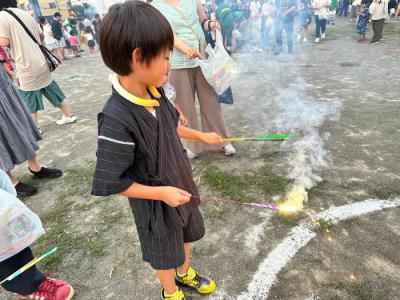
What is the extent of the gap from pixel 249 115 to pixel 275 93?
1.23 metres

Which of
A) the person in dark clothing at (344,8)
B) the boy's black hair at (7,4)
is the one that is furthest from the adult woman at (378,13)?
the boy's black hair at (7,4)

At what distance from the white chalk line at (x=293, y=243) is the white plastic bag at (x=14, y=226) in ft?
4.82

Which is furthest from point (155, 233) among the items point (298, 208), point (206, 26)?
point (206, 26)

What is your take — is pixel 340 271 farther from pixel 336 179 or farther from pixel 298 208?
pixel 336 179

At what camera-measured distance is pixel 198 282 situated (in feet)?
6.92

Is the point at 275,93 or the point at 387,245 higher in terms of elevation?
the point at 275,93

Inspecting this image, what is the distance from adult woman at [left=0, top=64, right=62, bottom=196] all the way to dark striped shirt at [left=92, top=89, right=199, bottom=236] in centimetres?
233

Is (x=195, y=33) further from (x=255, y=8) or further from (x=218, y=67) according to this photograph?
(x=255, y=8)

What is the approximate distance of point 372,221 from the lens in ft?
8.38

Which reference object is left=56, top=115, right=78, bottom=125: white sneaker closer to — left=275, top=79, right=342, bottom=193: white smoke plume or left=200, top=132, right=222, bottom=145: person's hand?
left=275, top=79, right=342, bottom=193: white smoke plume

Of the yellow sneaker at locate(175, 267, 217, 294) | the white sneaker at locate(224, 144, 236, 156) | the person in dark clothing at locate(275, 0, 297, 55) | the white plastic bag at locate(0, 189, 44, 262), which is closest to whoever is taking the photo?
the white plastic bag at locate(0, 189, 44, 262)

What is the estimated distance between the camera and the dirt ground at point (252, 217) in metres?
2.18

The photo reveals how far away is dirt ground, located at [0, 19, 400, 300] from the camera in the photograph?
2.18 m

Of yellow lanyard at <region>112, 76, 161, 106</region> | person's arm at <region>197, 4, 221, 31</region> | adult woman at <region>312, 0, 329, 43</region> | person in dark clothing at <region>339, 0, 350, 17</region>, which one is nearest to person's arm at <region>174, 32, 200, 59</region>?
person's arm at <region>197, 4, 221, 31</region>
